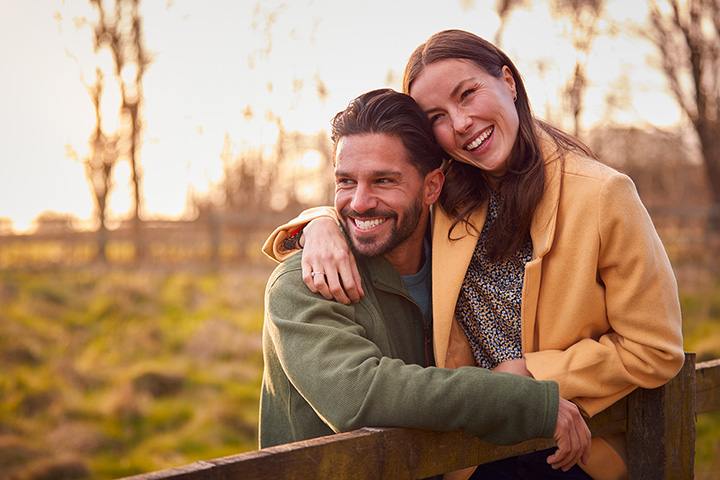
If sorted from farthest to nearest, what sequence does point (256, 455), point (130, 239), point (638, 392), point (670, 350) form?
point (130, 239) → point (638, 392) → point (670, 350) → point (256, 455)

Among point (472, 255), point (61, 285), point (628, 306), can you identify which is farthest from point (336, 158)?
point (61, 285)

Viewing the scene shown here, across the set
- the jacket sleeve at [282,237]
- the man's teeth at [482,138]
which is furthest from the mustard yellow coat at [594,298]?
the jacket sleeve at [282,237]

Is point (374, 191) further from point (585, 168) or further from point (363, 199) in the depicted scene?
point (585, 168)

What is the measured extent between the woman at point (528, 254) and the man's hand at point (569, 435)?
0.40 ft

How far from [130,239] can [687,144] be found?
36.1 feet

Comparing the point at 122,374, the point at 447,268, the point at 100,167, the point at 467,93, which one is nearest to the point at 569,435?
the point at 447,268

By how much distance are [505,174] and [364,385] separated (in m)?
1.01

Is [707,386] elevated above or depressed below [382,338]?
below

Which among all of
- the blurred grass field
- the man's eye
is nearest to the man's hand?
the man's eye

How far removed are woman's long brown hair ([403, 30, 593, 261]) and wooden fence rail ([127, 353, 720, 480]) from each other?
0.66 m

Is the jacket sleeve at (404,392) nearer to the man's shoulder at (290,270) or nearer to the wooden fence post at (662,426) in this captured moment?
the man's shoulder at (290,270)

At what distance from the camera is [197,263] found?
1253 centimetres

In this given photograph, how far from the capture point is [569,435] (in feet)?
5.84

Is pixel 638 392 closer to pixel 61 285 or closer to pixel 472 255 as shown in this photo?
pixel 472 255
